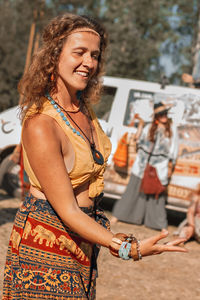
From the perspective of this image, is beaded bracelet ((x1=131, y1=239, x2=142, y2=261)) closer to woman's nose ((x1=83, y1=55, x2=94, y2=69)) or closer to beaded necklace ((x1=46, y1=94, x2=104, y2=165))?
beaded necklace ((x1=46, y1=94, x2=104, y2=165))

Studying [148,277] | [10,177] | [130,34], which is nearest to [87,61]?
[148,277]

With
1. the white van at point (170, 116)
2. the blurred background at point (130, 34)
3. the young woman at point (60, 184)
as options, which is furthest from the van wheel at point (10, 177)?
the blurred background at point (130, 34)

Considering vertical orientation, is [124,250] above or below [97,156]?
below

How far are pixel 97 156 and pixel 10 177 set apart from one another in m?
5.61

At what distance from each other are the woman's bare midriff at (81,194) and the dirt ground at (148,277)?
229cm

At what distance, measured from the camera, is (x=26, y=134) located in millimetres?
1452

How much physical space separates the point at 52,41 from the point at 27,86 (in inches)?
8.4

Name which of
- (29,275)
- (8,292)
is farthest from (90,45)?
(8,292)

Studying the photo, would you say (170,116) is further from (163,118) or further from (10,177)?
(10,177)

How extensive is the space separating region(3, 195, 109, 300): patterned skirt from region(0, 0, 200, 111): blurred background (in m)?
22.4

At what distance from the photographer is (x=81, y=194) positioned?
5.39ft

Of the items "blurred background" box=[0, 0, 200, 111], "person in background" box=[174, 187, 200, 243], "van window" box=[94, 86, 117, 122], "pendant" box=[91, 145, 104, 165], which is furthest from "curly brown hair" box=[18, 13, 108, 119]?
"blurred background" box=[0, 0, 200, 111]

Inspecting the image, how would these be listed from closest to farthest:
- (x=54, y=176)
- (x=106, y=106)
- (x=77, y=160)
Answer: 1. (x=54, y=176)
2. (x=77, y=160)
3. (x=106, y=106)

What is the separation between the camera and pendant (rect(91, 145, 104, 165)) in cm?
165
